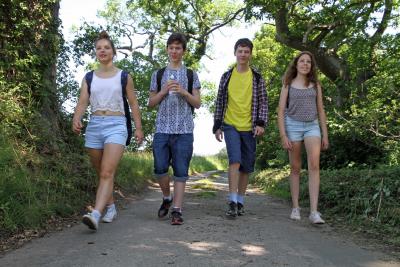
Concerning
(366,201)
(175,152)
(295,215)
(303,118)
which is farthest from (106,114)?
(366,201)

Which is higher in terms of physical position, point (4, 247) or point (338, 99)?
point (338, 99)

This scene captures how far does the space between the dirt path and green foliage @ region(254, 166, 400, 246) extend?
552 millimetres

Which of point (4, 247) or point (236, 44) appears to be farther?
point (236, 44)

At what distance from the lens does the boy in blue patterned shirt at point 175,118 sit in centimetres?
538

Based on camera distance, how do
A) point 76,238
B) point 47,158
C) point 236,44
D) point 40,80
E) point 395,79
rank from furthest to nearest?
point 395,79 < point 40,80 < point 47,158 < point 236,44 < point 76,238

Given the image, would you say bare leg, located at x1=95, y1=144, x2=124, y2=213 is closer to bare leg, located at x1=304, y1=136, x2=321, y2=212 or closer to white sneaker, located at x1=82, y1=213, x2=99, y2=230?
white sneaker, located at x1=82, y1=213, x2=99, y2=230

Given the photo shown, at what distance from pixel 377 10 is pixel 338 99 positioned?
9.79 feet

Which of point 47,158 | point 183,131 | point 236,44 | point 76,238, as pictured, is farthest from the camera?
point 47,158

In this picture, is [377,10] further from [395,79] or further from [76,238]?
[76,238]

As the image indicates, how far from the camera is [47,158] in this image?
657 cm

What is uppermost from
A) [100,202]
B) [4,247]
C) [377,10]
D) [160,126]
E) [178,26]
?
[178,26]

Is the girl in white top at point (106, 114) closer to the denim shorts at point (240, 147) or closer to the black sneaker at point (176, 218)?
the black sneaker at point (176, 218)

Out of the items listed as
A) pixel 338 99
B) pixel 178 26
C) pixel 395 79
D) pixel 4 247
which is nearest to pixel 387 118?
pixel 395 79

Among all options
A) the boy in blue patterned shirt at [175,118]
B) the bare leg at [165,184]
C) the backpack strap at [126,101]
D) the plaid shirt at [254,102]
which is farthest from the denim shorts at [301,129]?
the backpack strap at [126,101]
